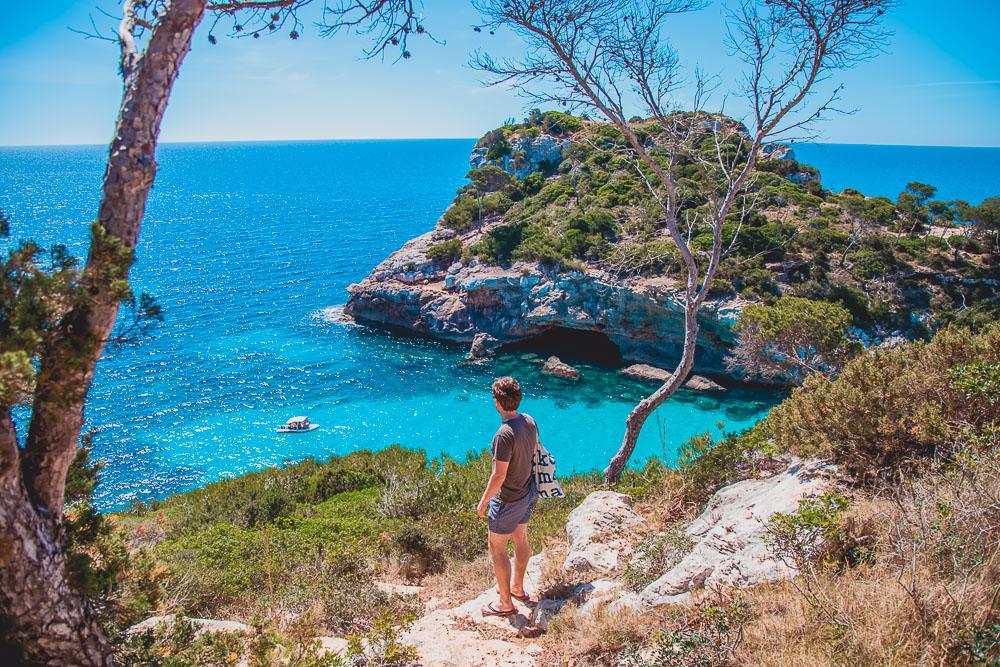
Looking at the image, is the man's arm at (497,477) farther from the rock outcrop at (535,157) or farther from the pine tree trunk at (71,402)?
the rock outcrop at (535,157)

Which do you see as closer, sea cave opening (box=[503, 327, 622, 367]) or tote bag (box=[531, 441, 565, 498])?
tote bag (box=[531, 441, 565, 498])

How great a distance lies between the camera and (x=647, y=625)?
400cm

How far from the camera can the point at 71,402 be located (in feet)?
9.39

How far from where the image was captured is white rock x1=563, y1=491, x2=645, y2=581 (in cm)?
566

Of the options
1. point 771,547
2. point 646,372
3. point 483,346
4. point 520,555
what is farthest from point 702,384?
point 771,547

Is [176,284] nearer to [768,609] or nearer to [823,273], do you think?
[823,273]

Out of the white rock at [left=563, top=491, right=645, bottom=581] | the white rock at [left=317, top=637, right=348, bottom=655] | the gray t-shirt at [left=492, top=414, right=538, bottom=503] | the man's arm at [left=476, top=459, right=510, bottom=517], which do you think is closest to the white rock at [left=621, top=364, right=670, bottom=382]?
the white rock at [left=563, top=491, right=645, bottom=581]

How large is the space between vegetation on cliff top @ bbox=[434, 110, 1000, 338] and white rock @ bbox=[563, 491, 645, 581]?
14802 mm

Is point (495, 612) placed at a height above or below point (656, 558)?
below

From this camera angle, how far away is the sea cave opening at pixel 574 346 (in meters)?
33.0

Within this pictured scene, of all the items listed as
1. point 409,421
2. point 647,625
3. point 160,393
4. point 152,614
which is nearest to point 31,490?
point 152,614

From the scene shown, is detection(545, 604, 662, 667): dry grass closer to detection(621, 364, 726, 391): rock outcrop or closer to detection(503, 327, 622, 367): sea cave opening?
detection(621, 364, 726, 391): rock outcrop

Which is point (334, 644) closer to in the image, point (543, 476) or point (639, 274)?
point (543, 476)

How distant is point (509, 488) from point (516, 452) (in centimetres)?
36
